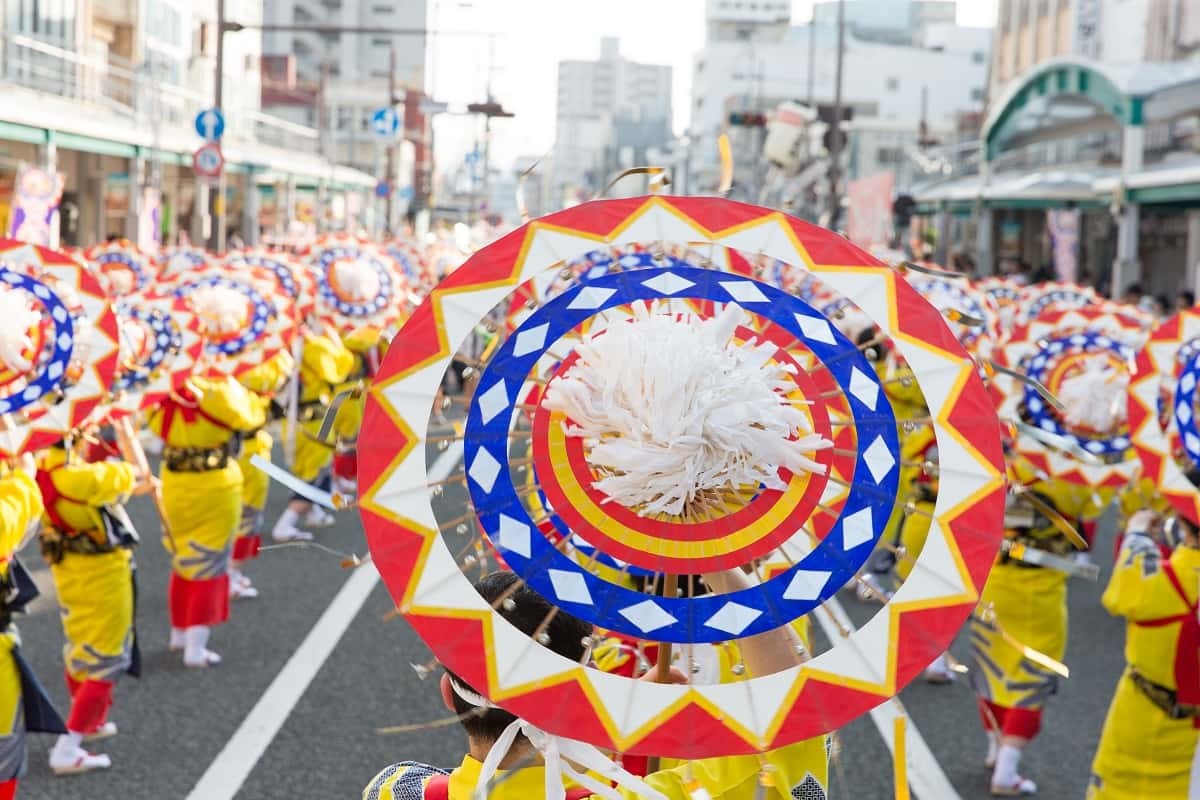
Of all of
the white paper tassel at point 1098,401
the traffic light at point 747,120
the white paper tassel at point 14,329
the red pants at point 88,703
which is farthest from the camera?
the traffic light at point 747,120

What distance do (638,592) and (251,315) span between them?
669cm

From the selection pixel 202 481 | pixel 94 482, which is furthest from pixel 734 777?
pixel 202 481

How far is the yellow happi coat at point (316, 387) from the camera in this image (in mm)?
11078

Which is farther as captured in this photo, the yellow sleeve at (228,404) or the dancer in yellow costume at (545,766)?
the yellow sleeve at (228,404)

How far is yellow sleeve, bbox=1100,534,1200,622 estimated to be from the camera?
4.56 metres

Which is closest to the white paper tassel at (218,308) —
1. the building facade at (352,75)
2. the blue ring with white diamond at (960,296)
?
the blue ring with white diamond at (960,296)

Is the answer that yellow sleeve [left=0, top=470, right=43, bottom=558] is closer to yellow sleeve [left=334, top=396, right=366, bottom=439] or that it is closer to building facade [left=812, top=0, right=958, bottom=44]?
yellow sleeve [left=334, top=396, right=366, bottom=439]

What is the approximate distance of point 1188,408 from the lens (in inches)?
175

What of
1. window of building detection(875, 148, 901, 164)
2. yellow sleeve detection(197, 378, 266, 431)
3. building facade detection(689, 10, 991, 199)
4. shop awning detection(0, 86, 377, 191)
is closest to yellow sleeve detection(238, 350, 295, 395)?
yellow sleeve detection(197, 378, 266, 431)

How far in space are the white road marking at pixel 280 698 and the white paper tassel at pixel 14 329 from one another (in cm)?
120

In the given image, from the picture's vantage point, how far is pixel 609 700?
6.96ft

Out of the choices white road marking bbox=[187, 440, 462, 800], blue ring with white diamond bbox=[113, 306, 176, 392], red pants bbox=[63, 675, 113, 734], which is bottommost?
white road marking bbox=[187, 440, 462, 800]

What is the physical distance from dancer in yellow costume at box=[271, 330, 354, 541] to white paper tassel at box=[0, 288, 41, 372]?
6333 mm

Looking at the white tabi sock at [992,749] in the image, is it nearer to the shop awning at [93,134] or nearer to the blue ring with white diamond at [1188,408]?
the blue ring with white diamond at [1188,408]
